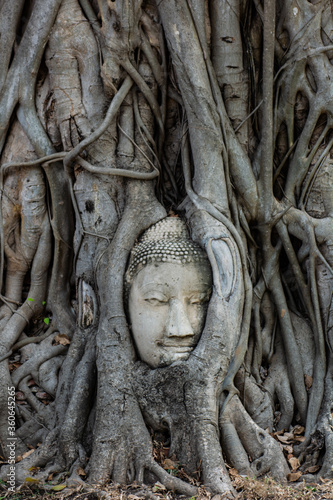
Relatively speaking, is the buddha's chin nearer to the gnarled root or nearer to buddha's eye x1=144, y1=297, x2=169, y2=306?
buddha's eye x1=144, y1=297, x2=169, y2=306

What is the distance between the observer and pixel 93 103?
14.1ft

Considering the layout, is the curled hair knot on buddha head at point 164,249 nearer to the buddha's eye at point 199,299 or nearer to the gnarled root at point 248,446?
the buddha's eye at point 199,299

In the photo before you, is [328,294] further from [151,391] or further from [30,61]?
[30,61]

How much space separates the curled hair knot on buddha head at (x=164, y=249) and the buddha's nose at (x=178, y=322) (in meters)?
0.31

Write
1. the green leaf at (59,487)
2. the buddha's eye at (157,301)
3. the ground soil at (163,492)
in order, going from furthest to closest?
the buddha's eye at (157,301), the green leaf at (59,487), the ground soil at (163,492)

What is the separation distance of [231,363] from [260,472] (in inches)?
27.4

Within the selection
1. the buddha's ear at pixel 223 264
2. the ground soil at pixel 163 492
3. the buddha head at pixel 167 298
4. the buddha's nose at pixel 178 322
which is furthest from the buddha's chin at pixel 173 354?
the ground soil at pixel 163 492

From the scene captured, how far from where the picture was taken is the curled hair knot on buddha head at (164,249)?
382cm

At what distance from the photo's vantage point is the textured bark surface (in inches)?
143

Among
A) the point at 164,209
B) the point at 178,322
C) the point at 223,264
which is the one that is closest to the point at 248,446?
the point at 178,322

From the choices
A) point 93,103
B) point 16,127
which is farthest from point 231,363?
→ point 16,127

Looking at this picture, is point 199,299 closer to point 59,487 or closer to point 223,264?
point 223,264

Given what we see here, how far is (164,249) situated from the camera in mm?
3848

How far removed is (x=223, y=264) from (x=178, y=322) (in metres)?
0.51
